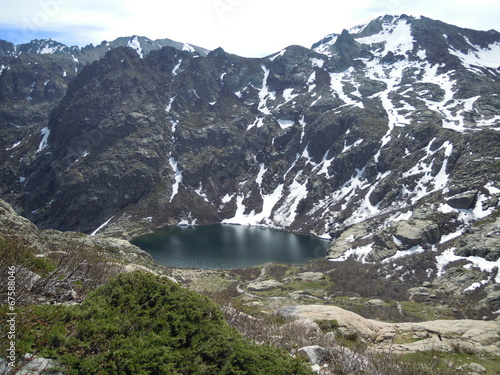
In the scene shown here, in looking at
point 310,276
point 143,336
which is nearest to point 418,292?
point 310,276

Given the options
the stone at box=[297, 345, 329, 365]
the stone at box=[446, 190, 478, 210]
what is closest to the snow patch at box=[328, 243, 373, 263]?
the stone at box=[446, 190, 478, 210]

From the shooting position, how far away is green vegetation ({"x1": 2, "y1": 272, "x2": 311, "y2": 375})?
8.39 m

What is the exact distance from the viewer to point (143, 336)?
10203 millimetres

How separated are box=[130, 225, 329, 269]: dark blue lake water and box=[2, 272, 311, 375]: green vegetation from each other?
11420cm

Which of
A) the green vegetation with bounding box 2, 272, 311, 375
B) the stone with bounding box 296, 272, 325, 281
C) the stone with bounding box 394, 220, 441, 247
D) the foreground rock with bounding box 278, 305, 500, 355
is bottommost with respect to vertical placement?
the stone with bounding box 296, 272, 325, 281

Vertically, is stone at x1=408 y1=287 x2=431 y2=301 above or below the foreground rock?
below

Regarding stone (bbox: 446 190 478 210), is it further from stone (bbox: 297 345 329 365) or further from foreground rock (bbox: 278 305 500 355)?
stone (bbox: 297 345 329 365)

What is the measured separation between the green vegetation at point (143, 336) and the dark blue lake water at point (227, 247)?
114196 mm

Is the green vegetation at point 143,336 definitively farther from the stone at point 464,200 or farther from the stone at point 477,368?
the stone at point 464,200

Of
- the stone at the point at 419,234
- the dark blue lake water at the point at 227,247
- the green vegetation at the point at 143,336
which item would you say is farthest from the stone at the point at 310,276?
the green vegetation at the point at 143,336

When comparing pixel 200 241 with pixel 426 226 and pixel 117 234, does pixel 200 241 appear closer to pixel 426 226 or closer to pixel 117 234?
pixel 117 234

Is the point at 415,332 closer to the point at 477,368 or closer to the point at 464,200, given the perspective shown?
the point at 477,368

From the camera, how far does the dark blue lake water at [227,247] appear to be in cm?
13138

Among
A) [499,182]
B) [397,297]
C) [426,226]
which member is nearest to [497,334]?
[397,297]
